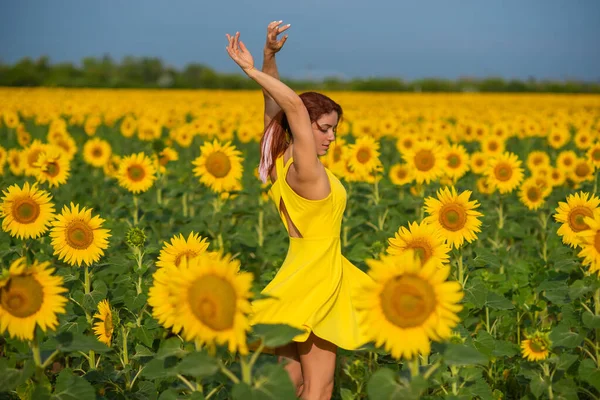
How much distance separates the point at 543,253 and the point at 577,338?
3.37 meters

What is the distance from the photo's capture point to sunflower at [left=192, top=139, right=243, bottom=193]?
6.30m

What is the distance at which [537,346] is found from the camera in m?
3.34

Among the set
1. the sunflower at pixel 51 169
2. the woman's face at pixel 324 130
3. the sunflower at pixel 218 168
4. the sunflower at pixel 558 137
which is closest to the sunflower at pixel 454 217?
the woman's face at pixel 324 130

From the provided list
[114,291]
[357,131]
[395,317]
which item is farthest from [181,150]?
[395,317]

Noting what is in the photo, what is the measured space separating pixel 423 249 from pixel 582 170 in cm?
495

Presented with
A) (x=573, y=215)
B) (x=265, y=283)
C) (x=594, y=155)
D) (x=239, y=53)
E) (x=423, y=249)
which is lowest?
(x=265, y=283)

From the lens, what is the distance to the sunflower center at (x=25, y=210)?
4.21 m

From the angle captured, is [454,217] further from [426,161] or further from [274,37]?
[426,161]

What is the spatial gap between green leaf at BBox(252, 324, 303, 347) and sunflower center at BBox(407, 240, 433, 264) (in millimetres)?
1320

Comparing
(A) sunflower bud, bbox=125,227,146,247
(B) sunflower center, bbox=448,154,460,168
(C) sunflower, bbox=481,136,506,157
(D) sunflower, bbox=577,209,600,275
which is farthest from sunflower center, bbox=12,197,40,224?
(C) sunflower, bbox=481,136,506,157

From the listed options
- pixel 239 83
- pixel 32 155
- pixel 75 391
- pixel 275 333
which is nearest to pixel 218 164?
pixel 32 155

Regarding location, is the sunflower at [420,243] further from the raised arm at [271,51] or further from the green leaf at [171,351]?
the green leaf at [171,351]

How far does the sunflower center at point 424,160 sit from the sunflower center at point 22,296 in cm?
485

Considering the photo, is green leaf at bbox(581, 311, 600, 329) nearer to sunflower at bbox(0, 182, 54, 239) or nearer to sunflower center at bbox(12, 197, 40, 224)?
sunflower at bbox(0, 182, 54, 239)
